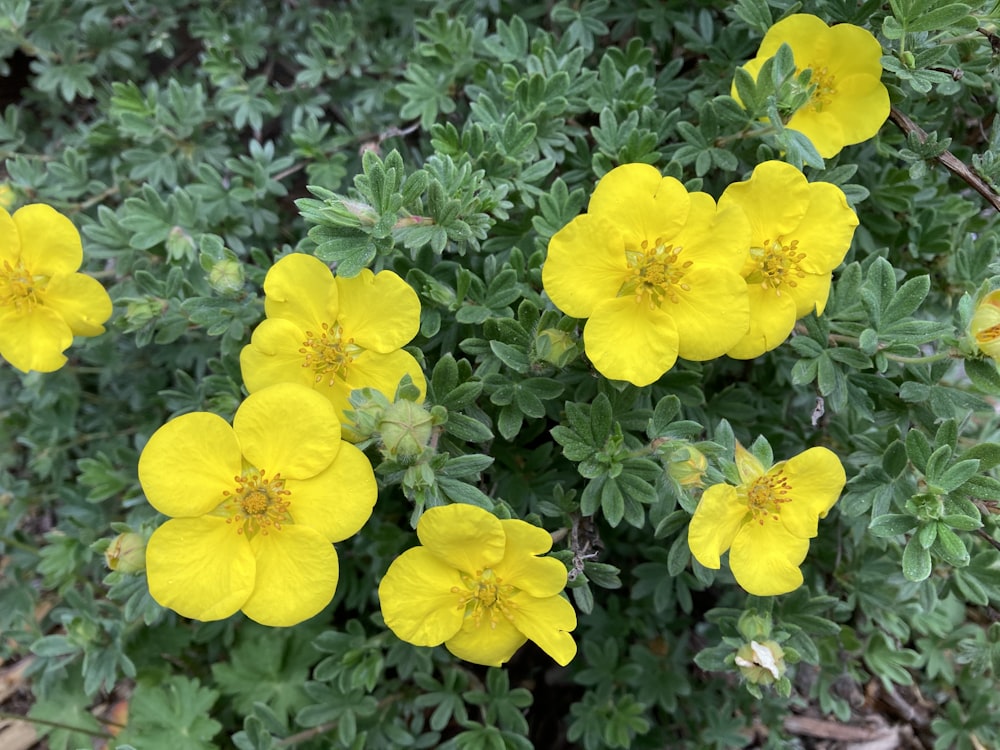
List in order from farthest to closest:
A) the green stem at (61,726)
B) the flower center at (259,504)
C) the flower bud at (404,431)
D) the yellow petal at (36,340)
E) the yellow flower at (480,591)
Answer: the green stem at (61,726)
the yellow petal at (36,340)
the flower center at (259,504)
the yellow flower at (480,591)
the flower bud at (404,431)

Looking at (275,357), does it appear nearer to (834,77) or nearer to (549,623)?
(549,623)

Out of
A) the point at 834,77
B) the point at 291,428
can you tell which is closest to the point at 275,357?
the point at 291,428

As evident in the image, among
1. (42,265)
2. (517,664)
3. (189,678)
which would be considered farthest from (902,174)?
(189,678)

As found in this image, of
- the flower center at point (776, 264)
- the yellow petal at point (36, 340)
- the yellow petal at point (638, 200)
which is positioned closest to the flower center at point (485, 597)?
the yellow petal at point (638, 200)

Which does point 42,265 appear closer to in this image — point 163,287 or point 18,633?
point 163,287

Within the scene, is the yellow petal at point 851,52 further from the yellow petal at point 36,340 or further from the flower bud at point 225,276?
the yellow petal at point 36,340

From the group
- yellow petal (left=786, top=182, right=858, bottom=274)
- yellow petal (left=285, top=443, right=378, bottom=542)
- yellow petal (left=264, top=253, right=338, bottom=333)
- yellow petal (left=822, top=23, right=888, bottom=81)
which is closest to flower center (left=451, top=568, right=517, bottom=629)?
yellow petal (left=285, top=443, right=378, bottom=542)
